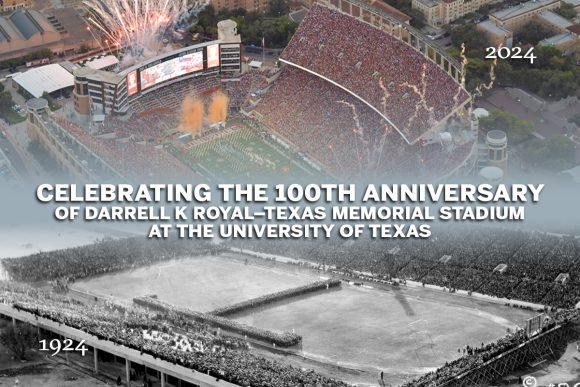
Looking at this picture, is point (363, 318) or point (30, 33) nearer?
point (363, 318)

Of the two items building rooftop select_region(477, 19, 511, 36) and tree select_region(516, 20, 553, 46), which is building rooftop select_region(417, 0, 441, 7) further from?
tree select_region(516, 20, 553, 46)

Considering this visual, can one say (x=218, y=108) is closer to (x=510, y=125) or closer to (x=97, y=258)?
(x=97, y=258)

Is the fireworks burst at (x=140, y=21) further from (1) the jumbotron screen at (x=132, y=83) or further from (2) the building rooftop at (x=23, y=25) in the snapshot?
(2) the building rooftop at (x=23, y=25)

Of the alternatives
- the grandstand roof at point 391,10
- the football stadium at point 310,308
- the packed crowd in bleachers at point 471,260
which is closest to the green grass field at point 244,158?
the football stadium at point 310,308

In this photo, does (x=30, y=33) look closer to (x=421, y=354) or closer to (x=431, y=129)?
(x=431, y=129)

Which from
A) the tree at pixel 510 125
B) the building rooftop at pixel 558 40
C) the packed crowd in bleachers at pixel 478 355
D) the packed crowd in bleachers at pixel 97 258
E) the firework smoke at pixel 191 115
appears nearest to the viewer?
the packed crowd in bleachers at pixel 478 355

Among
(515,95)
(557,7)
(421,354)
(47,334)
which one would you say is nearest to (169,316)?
(47,334)
